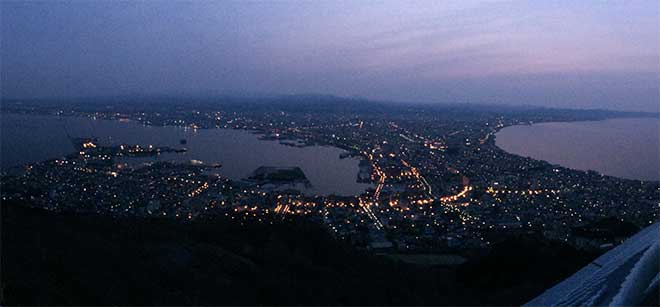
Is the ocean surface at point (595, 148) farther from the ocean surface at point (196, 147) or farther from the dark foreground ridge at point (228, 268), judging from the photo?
the dark foreground ridge at point (228, 268)

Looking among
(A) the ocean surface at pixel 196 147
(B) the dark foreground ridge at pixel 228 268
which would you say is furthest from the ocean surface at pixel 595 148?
(B) the dark foreground ridge at pixel 228 268

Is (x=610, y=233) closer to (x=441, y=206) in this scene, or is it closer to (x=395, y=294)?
(x=441, y=206)

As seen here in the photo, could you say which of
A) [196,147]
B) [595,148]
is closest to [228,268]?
[196,147]

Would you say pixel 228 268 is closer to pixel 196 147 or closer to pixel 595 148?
pixel 196 147

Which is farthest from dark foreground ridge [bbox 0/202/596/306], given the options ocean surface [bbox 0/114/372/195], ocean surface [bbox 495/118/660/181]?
ocean surface [bbox 495/118/660/181]

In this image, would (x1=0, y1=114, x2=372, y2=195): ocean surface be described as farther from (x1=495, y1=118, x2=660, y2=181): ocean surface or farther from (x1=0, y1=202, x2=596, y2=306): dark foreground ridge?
(x1=495, y1=118, x2=660, y2=181): ocean surface

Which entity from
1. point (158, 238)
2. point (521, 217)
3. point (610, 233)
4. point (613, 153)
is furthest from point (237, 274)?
point (613, 153)
